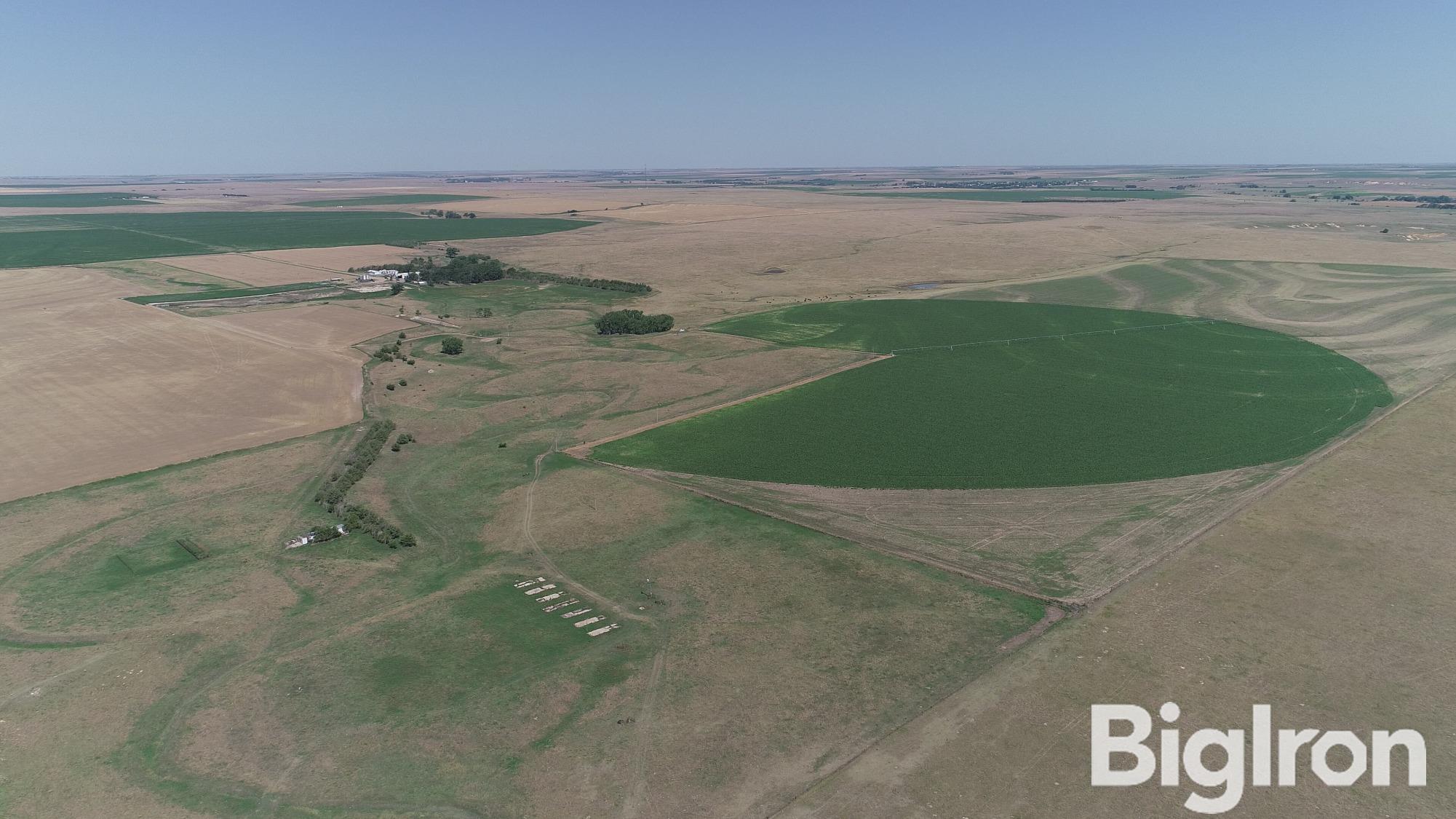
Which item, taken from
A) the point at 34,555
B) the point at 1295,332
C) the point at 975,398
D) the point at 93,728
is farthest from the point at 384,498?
the point at 1295,332

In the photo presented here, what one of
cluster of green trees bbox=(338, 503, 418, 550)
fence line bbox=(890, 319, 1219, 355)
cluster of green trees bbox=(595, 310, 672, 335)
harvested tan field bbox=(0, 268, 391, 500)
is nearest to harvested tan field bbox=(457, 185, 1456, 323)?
cluster of green trees bbox=(595, 310, 672, 335)

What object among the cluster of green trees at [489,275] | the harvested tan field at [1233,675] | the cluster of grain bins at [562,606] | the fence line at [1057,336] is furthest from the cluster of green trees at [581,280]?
the harvested tan field at [1233,675]

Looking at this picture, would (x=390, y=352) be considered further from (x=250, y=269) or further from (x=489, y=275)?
(x=250, y=269)

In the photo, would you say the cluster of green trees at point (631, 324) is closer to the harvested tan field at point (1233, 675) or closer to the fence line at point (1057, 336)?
the fence line at point (1057, 336)

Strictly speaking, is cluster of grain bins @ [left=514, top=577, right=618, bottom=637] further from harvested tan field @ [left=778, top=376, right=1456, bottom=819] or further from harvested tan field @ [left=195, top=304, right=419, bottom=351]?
harvested tan field @ [left=195, top=304, right=419, bottom=351]

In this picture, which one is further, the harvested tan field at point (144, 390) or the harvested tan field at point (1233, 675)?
the harvested tan field at point (144, 390)

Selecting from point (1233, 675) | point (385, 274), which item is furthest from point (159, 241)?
point (1233, 675)

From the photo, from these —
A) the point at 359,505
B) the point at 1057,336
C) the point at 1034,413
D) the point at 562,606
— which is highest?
the point at 1057,336
